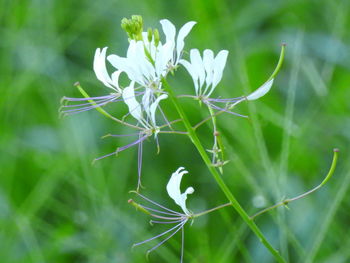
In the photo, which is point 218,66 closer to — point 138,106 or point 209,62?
point 209,62

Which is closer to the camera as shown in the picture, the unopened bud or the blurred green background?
the unopened bud

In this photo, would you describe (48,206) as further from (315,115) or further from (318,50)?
(318,50)

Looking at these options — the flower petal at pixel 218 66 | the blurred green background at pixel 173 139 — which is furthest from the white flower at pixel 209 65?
the blurred green background at pixel 173 139

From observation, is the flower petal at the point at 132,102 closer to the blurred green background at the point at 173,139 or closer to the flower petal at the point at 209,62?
the flower petal at the point at 209,62

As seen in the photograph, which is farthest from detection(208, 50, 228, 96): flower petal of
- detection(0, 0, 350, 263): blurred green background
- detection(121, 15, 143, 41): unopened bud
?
detection(0, 0, 350, 263): blurred green background

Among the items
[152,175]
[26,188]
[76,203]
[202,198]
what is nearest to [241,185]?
[202,198]

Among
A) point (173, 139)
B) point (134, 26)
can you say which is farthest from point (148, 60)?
point (173, 139)

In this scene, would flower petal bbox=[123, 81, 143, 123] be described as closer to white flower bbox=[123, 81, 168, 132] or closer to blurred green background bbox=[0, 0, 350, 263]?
white flower bbox=[123, 81, 168, 132]

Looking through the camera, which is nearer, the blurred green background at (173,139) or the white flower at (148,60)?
the white flower at (148,60)
